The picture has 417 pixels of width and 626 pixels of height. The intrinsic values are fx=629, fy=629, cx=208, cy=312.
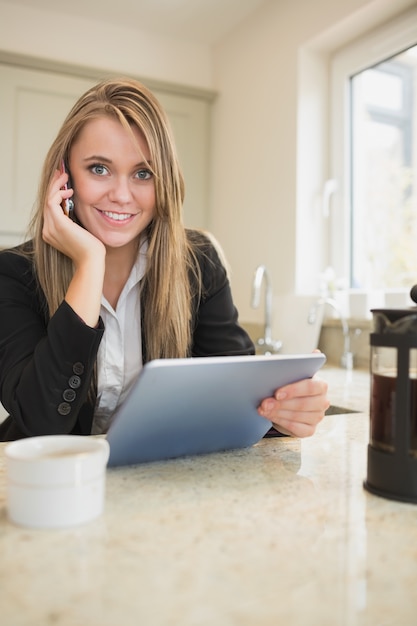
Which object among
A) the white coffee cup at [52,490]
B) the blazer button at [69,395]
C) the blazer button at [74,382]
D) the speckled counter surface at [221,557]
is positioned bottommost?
the speckled counter surface at [221,557]

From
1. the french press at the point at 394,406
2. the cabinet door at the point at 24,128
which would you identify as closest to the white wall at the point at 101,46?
the cabinet door at the point at 24,128

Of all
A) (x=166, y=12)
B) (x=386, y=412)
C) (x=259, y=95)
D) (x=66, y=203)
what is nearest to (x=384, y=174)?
(x=259, y=95)

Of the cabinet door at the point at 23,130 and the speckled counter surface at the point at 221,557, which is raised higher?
the cabinet door at the point at 23,130

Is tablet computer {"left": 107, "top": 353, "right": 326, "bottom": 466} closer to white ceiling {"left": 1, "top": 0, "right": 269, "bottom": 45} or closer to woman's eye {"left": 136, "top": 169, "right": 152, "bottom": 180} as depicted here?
woman's eye {"left": 136, "top": 169, "right": 152, "bottom": 180}

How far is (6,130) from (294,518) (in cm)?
269

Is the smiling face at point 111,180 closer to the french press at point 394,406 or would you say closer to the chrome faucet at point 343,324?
the french press at point 394,406

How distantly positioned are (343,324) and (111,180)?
1325 millimetres

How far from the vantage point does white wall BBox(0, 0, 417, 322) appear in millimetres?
2703

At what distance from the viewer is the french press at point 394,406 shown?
2.15ft

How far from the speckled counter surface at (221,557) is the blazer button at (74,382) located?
23cm

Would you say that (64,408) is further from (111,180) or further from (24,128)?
(24,128)

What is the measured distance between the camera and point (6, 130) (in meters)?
2.89

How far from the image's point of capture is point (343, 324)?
7.77 ft

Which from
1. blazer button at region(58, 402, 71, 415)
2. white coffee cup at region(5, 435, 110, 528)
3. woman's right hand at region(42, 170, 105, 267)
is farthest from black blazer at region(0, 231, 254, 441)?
white coffee cup at region(5, 435, 110, 528)
